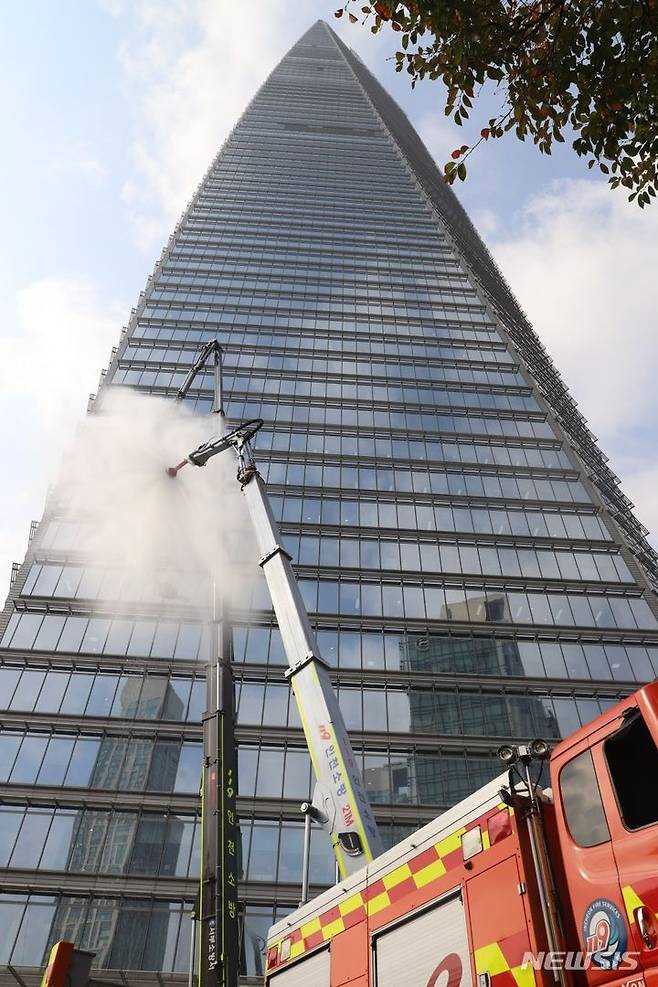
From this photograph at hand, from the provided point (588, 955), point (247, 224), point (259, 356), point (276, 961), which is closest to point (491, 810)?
point (588, 955)

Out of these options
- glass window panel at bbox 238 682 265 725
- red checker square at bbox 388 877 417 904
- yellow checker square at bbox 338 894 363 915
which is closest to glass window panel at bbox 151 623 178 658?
glass window panel at bbox 238 682 265 725

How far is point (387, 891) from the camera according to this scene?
6434 mm

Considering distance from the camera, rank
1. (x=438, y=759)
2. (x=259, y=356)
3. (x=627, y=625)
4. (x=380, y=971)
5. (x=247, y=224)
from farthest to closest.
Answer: (x=247, y=224)
(x=259, y=356)
(x=627, y=625)
(x=438, y=759)
(x=380, y=971)

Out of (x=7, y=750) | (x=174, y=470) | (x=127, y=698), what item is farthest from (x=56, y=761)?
(x=174, y=470)

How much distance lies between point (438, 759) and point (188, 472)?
48.9 ft

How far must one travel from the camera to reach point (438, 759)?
2538 cm

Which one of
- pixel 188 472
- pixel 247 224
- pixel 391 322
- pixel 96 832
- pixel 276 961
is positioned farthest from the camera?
pixel 247 224

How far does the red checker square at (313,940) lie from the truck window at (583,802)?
364cm

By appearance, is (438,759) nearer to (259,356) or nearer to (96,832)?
(96,832)

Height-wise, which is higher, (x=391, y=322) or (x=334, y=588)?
(x=391, y=322)

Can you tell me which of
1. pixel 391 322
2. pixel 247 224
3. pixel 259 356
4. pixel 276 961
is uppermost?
pixel 247 224

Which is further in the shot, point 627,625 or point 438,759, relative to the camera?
point 627,625

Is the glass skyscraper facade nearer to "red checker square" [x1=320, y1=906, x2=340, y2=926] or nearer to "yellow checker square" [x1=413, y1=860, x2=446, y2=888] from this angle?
"red checker square" [x1=320, y1=906, x2=340, y2=926]

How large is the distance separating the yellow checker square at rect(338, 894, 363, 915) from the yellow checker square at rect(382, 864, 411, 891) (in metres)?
0.45
